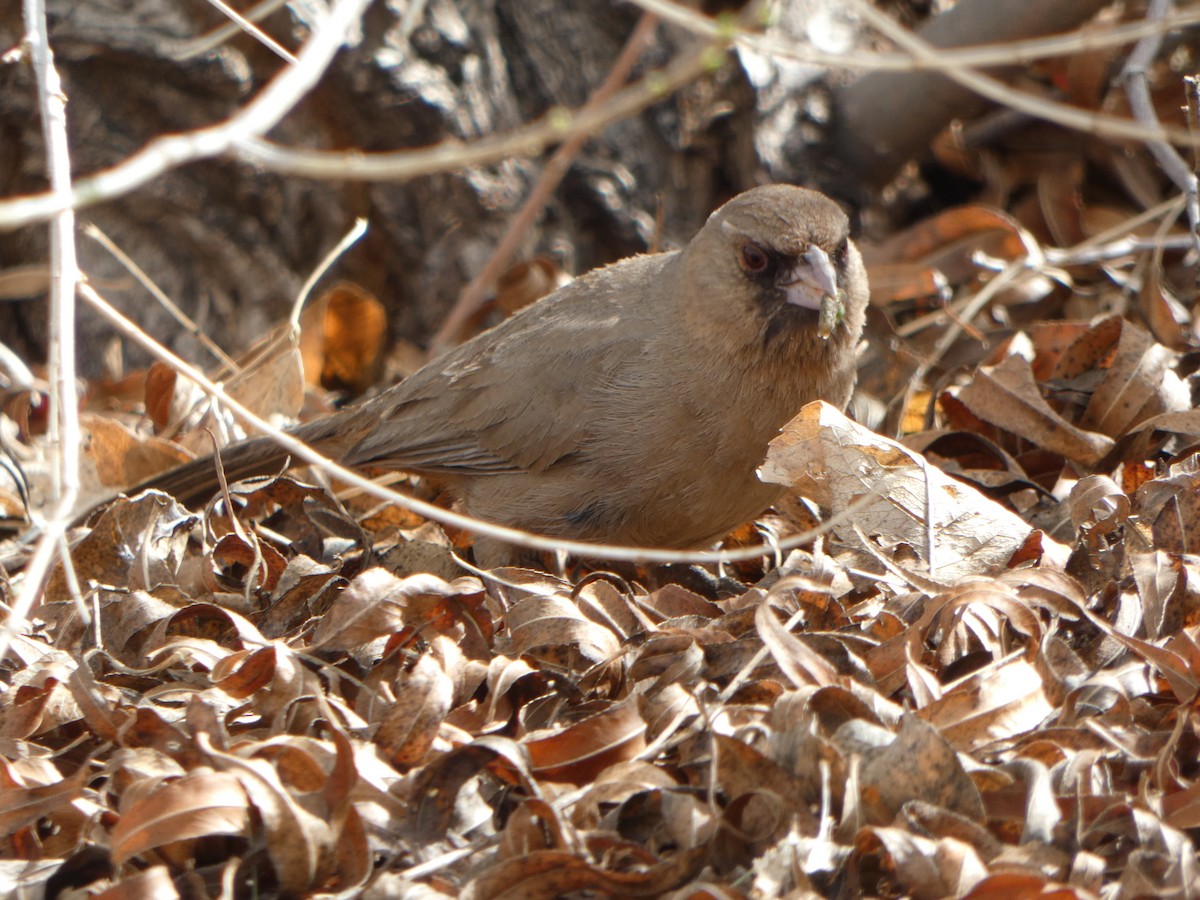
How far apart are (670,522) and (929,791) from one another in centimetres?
172

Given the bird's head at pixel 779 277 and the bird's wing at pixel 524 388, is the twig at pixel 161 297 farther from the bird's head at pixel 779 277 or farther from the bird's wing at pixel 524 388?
the bird's head at pixel 779 277

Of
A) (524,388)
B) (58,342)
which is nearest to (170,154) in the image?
(58,342)

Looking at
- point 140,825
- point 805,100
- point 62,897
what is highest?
point 805,100

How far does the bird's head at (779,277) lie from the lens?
4082 mm

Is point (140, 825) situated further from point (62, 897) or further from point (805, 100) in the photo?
point (805, 100)

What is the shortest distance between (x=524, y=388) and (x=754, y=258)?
872 mm

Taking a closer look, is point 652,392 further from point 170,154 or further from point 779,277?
point 170,154

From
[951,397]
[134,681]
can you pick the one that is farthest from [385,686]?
[951,397]

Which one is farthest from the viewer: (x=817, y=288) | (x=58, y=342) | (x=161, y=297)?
(x=161, y=297)

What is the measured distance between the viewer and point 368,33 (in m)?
5.58

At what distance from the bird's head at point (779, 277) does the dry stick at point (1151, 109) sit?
1.15 meters

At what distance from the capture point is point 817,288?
405 centimetres

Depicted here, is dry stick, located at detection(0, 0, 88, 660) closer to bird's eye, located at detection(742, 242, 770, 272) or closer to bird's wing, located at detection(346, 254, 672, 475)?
bird's wing, located at detection(346, 254, 672, 475)

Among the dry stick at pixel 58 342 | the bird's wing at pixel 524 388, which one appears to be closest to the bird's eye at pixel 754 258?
the bird's wing at pixel 524 388
